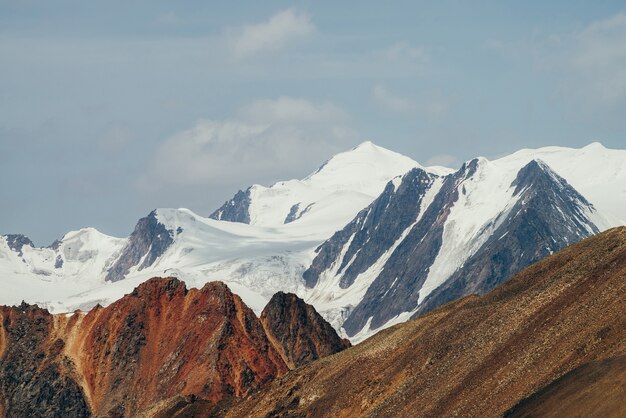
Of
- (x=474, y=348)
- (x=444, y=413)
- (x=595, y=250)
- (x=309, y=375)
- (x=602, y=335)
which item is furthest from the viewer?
(x=309, y=375)

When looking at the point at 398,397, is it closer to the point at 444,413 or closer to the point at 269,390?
the point at 444,413

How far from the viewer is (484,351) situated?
139 m

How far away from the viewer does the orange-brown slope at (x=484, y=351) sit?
123m

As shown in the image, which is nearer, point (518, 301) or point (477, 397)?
point (477, 397)

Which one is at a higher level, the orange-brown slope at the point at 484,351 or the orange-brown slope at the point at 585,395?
the orange-brown slope at the point at 484,351

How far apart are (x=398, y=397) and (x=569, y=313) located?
20497 mm

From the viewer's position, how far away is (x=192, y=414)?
17775cm

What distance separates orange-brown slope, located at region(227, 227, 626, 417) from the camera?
12275 centimetres

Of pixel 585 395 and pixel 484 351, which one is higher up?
pixel 484 351

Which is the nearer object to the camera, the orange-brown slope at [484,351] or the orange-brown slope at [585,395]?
the orange-brown slope at [585,395]

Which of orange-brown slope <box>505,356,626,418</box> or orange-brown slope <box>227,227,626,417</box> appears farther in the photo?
orange-brown slope <box>227,227,626,417</box>

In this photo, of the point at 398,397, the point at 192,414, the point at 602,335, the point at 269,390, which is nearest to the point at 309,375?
the point at 269,390

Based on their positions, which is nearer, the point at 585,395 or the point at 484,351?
the point at 585,395

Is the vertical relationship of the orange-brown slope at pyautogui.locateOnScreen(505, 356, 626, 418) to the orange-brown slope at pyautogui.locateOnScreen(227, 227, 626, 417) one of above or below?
below
